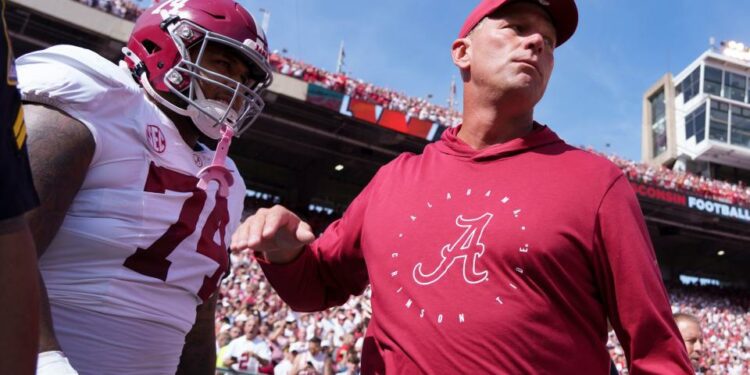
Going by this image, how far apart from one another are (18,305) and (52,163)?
2.15ft

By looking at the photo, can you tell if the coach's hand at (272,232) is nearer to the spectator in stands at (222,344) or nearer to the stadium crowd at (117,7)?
the spectator in stands at (222,344)

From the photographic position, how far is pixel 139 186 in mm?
1710

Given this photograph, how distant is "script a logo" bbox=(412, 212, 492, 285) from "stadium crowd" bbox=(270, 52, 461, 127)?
60.6ft

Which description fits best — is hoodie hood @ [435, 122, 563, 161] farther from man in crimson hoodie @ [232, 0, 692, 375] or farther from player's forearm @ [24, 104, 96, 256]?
player's forearm @ [24, 104, 96, 256]

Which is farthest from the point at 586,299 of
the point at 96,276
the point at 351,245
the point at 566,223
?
the point at 96,276

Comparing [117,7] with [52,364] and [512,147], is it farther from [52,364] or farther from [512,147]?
[52,364]

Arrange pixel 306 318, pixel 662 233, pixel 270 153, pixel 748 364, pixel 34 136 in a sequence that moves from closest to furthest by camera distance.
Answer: pixel 34 136
pixel 306 318
pixel 748 364
pixel 270 153
pixel 662 233

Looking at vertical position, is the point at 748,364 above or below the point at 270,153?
below

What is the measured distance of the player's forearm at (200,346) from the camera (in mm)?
2115

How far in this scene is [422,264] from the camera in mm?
1532

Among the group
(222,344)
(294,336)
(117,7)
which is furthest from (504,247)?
(117,7)

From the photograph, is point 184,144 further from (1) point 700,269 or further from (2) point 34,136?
(1) point 700,269

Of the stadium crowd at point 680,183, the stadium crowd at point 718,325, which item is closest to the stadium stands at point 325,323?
the stadium crowd at point 718,325

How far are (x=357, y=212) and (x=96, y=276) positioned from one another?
0.77 m
